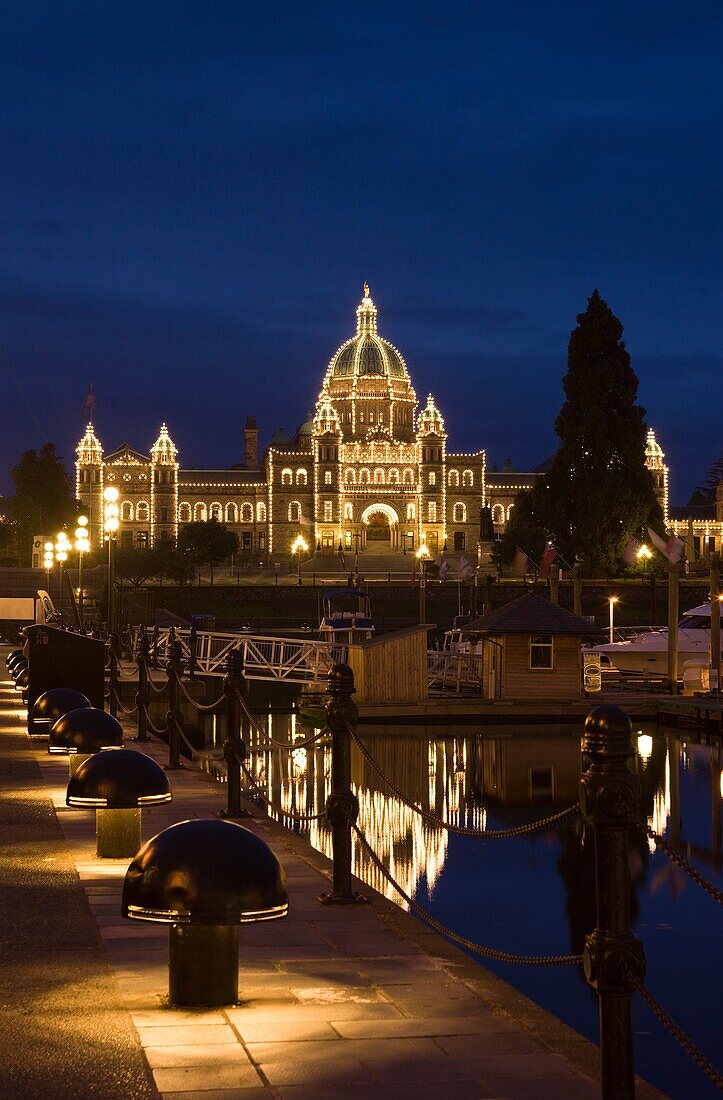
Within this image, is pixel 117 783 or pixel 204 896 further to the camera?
pixel 117 783

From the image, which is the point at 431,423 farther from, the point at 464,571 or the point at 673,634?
the point at 673,634

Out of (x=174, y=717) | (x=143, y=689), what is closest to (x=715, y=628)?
(x=143, y=689)

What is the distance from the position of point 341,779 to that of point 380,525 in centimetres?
16952

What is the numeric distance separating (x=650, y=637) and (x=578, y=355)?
4003 cm

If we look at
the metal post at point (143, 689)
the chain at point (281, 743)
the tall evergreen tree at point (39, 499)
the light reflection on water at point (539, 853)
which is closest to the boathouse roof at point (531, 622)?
the light reflection on water at point (539, 853)

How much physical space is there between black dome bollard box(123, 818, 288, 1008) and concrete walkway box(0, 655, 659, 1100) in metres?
0.17

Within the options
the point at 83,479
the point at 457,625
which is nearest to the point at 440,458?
the point at 83,479

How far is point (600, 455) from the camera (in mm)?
85000

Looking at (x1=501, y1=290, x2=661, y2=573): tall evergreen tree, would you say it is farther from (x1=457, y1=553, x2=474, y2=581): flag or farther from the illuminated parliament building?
the illuminated parliament building

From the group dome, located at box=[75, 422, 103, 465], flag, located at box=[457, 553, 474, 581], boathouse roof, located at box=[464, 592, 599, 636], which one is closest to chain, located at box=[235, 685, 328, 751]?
boathouse roof, located at box=[464, 592, 599, 636]

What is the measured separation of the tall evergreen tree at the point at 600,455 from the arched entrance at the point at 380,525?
90.5 meters

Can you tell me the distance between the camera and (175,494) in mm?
184500

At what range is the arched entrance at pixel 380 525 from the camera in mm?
177500

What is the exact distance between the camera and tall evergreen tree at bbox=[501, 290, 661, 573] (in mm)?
84688
